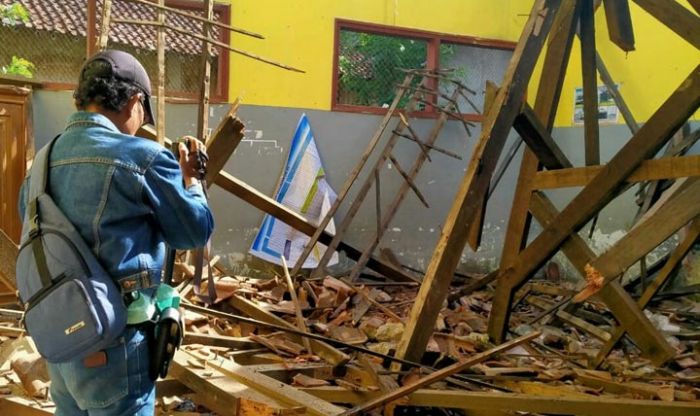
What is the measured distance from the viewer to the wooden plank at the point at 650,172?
3684 mm

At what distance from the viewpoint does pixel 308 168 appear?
7898 mm

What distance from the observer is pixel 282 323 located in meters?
4.94

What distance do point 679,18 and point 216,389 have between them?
3.60 metres

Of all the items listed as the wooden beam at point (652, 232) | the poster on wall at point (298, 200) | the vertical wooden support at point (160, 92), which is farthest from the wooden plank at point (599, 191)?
the poster on wall at point (298, 200)

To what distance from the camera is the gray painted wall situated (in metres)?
7.55

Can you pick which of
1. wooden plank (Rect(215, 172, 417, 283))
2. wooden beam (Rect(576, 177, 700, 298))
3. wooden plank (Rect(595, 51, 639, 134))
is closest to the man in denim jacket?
wooden beam (Rect(576, 177, 700, 298))

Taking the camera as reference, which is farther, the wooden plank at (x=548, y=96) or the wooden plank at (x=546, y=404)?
the wooden plank at (x=548, y=96)

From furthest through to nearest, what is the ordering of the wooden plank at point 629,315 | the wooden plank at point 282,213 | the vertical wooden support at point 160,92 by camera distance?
the wooden plank at point 282,213 → the wooden plank at point 629,315 → the vertical wooden support at point 160,92

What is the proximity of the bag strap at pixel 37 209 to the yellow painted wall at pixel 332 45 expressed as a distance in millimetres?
5470

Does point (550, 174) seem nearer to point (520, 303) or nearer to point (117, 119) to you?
point (520, 303)

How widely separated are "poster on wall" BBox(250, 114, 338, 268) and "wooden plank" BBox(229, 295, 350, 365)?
2.45 metres

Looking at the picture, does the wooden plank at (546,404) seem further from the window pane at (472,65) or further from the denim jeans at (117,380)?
the window pane at (472,65)

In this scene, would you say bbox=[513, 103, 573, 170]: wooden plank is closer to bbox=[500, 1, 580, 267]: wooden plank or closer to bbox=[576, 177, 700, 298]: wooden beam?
bbox=[500, 1, 580, 267]: wooden plank

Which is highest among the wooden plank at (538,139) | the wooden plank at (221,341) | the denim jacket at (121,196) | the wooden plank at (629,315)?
the wooden plank at (538,139)
